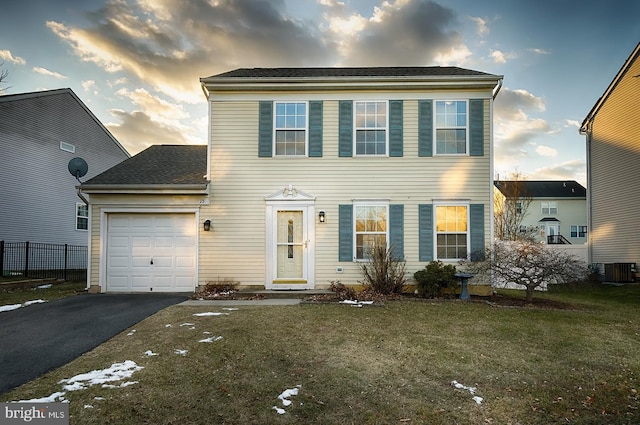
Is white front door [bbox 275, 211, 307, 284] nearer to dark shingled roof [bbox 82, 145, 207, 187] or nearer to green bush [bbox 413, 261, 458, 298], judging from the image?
dark shingled roof [bbox 82, 145, 207, 187]

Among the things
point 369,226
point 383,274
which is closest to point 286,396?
point 383,274

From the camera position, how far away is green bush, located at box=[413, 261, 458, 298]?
9.90 metres

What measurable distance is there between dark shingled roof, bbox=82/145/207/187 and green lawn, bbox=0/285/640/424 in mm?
5018

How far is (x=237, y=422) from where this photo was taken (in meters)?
3.18

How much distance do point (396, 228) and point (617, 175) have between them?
1184cm

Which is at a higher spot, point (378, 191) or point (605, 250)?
point (378, 191)

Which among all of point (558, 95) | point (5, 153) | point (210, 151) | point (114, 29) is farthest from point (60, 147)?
point (558, 95)

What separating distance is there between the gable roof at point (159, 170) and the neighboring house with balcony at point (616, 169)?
54.4 feet

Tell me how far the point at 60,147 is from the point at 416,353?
19.9 metres

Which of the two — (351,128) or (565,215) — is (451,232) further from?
(565,215)

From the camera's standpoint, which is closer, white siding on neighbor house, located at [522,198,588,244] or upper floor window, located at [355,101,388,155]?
upper floor window, located at [355,101,388,155]

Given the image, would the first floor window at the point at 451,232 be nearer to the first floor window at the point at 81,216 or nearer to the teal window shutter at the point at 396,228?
the teal window shutter at the point at 396,228

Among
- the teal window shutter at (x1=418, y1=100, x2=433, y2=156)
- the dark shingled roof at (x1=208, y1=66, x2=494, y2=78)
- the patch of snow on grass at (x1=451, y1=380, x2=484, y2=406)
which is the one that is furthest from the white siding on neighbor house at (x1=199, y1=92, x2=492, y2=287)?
the patch of snow on grass at (x1=451, y1=380, x2=484, y2=406)

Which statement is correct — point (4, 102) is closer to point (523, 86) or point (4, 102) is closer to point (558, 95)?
point (523, 86)
